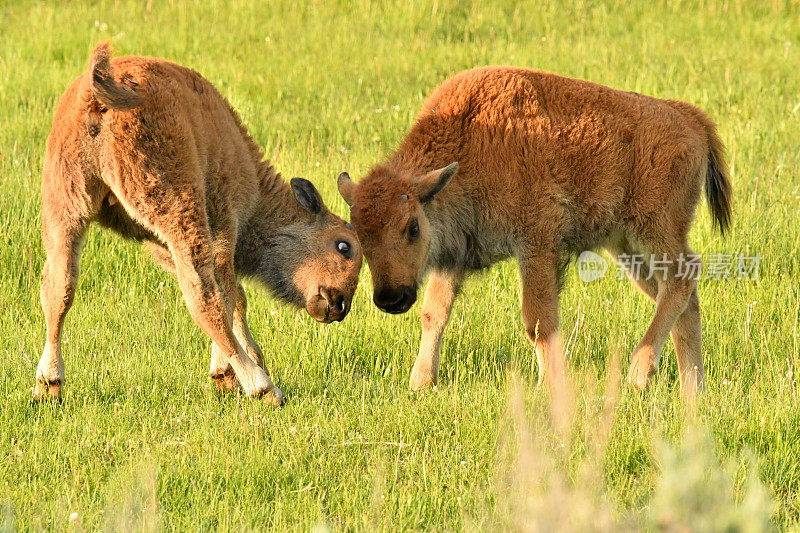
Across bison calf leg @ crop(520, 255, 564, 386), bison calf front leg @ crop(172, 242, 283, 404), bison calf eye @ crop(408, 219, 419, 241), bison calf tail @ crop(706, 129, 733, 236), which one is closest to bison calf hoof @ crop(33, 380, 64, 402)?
bison calf front leg @ crop(172, 242, 283, 404)

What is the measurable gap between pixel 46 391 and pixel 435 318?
2519 mm

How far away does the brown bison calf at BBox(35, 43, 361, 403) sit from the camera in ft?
16.4

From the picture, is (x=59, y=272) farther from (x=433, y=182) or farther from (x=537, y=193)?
(x=537, y=193)

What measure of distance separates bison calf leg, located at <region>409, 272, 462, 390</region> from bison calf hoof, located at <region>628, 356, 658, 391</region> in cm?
124

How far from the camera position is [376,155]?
31.1 ft

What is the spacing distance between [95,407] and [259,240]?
1.41 m

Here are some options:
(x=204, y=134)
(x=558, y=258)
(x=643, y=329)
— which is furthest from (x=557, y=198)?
(x=204, y=134)

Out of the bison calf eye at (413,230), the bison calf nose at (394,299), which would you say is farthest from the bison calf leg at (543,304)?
the bison calf nose at (394,299)

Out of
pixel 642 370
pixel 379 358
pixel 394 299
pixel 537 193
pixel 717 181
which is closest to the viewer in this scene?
pixel 394 299

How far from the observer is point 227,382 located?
19.2 feet

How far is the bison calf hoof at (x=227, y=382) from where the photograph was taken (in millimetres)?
5804

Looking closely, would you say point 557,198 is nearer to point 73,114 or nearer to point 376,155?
point 73,114

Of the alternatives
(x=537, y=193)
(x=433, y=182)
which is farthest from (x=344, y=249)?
(x=537, y=193)

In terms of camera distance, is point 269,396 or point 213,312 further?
point 269,396
